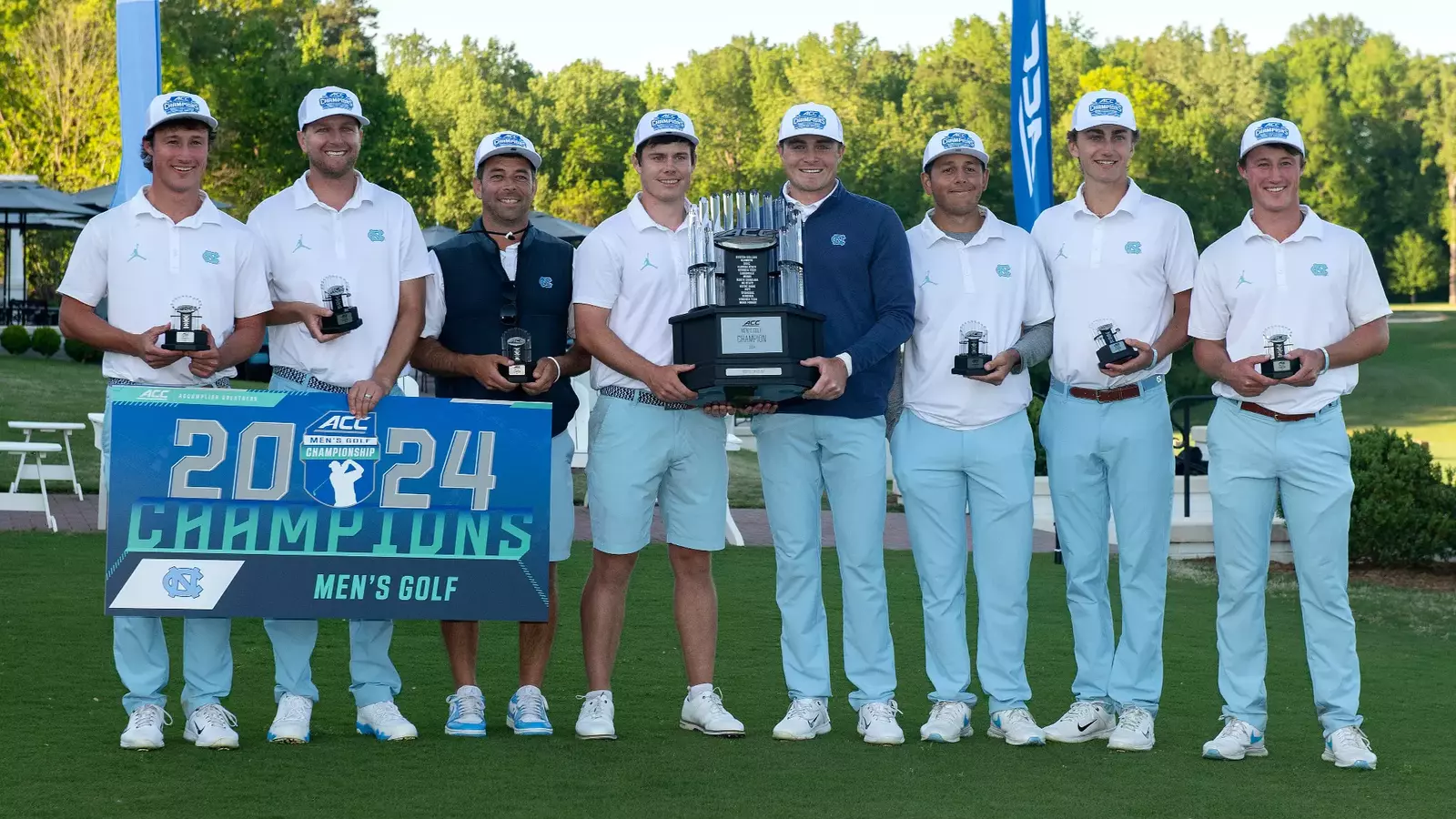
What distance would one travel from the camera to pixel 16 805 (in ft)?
17.3

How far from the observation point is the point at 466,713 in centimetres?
655

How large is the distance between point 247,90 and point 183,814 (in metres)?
43.5

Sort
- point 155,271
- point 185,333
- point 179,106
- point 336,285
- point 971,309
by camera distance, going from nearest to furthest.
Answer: point 185,333
point 155,271
point 179,106
point 336,285
point 971,309

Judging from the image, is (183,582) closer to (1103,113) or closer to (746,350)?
(746,350)

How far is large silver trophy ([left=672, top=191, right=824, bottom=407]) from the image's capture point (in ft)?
20.6

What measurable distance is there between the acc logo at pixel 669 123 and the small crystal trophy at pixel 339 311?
4.41ft

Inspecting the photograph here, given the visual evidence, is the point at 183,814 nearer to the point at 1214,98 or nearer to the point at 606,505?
the point at 606,505

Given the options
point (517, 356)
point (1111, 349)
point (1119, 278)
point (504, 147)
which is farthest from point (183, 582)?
point (1119, 278)

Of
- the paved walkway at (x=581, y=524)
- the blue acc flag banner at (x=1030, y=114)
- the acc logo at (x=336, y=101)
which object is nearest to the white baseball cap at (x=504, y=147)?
the acc logo at (x=336, y=101)

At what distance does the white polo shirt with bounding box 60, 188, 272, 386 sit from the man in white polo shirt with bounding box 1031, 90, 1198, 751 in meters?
3.10

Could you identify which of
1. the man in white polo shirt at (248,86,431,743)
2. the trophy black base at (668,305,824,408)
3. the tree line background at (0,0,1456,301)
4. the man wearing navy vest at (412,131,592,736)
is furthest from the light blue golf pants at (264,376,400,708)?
the tree line background at (0,0,1456,301)

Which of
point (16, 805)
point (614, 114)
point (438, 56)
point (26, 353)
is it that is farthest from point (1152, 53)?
point (16, 805)

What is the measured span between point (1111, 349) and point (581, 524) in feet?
28.5

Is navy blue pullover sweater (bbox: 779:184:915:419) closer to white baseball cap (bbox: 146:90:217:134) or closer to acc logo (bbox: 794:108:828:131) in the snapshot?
acc logo (bbox: 794:108:828:131)
